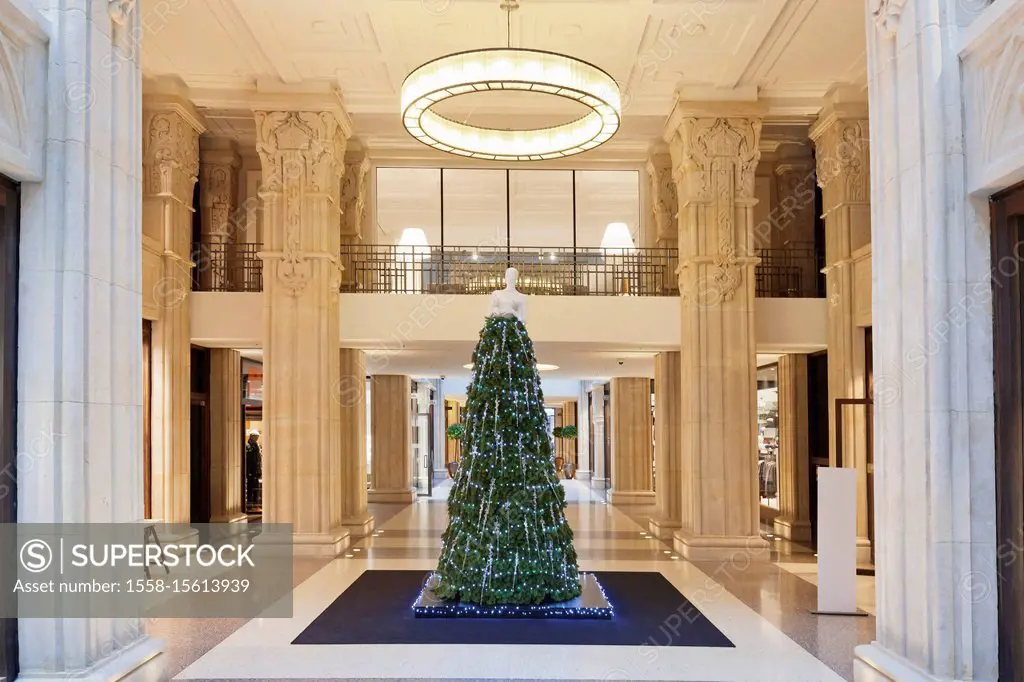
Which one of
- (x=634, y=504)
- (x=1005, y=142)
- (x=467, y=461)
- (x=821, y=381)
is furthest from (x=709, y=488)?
(x=1005, y=142)

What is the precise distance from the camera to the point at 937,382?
167 inches

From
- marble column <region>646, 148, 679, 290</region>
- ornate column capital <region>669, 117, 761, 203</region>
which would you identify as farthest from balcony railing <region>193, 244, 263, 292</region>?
ornate column capital <region>669, 117, 761, 203</region>

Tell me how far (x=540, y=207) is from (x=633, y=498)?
24.3 ft

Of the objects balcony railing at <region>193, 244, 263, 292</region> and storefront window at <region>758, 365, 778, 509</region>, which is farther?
storefront window at <region>758, 365, 778, 509</region>

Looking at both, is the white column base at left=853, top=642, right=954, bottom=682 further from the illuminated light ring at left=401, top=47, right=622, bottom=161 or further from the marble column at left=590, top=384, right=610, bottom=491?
the marble column at left=590, top=384, right=610, bottom=491

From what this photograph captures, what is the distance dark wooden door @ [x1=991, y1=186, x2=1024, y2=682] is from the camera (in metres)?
4.09

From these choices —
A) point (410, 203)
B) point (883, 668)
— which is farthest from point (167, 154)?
point (883, 668)

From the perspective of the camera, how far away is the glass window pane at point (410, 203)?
51.2 feet

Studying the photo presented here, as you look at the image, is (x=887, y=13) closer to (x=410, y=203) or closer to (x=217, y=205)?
(x=410, y=203)

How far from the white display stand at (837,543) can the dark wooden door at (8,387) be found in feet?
22.9

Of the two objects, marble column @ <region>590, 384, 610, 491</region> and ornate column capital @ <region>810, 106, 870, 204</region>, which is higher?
ornate column capital @ <region>810, 106, 870, 204</region>

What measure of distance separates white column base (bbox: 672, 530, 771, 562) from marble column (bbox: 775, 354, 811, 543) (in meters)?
2.73

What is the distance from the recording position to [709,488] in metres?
12.0

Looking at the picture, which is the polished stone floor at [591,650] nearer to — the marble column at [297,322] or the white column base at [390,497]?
the marble column at [297,322]
